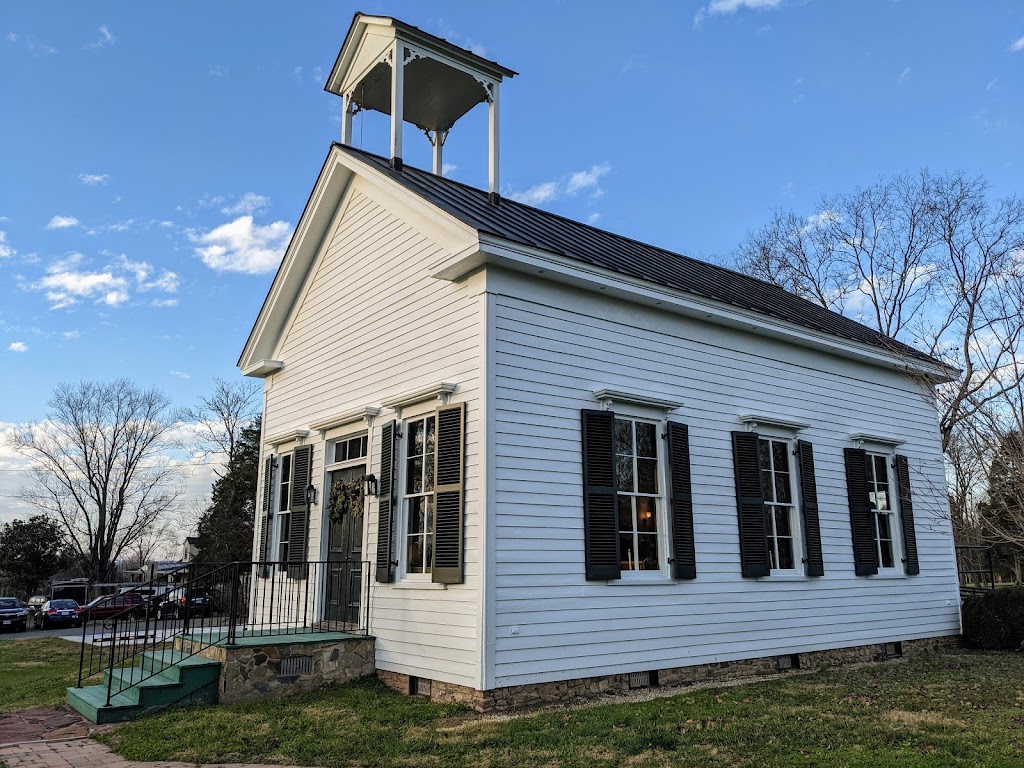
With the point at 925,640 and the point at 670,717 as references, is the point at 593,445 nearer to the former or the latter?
the point at 670,717

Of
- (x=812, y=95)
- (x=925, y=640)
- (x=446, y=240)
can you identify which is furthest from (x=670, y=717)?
(x=812, y=95)

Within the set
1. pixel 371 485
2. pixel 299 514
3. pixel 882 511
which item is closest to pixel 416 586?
pixel 371 485

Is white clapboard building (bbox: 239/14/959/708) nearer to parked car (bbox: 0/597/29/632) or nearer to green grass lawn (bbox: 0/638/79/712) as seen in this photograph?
green grass lawn (bbox: 0/638/79/712)

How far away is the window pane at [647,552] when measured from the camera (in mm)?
8930

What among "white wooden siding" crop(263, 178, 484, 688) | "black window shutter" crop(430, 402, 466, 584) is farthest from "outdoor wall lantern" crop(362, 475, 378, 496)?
"black window shutter" crop(430, 402, 466, 584)

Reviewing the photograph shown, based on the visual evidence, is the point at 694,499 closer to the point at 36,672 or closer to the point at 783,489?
the point at 783,489

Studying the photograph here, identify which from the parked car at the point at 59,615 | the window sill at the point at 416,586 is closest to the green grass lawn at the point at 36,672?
the window sill at the point at 416,586

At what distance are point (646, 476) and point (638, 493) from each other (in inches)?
11.0

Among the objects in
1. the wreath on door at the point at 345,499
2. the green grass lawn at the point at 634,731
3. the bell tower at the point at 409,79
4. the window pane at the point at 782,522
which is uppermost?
the bell tower at the point at 409,79

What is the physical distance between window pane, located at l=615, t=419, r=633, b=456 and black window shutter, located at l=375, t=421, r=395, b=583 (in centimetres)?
263

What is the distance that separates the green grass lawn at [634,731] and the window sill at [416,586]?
1.10 meters

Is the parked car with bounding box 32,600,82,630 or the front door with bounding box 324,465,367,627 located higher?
the front door with bounding box 324,465,367,627

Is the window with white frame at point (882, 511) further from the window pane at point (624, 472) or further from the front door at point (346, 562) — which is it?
the front door at point (346, 562)

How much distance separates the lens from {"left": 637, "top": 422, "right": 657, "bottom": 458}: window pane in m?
9.23
